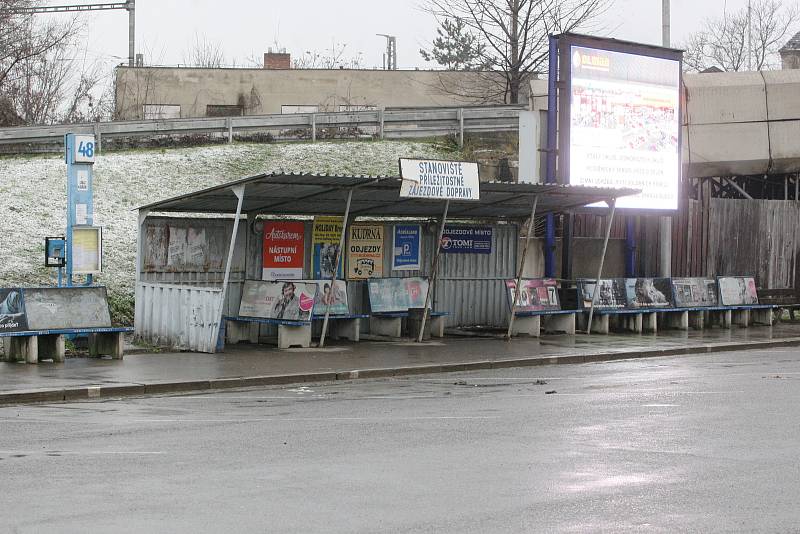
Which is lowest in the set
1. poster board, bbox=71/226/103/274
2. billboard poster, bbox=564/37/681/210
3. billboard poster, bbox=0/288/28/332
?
billboard poster, bbox=0/288/28/332

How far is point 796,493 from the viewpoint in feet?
28.1

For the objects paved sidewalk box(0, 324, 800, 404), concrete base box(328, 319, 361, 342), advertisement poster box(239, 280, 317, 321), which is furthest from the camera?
concrete base box(328, 319, 361, 342)

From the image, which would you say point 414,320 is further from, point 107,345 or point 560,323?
point 107,345

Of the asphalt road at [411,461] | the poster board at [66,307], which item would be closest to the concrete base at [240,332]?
the poster board at [66,307]

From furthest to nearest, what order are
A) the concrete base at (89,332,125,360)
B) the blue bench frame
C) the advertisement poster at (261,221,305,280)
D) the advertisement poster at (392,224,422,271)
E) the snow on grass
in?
the snow on grass → the advertisement poster at (392,224,422,271) → the advertisement poster at (261,221,305,280) → the concrete base at (89,332,125,360) → the blue bench frame

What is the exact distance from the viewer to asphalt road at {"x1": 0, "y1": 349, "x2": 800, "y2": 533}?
774cm

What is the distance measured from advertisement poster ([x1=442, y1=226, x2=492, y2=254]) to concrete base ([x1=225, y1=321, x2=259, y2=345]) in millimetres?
4771

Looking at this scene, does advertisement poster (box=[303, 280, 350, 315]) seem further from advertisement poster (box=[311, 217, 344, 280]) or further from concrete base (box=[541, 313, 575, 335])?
concrete base (box=[541, 313, 575, 335])

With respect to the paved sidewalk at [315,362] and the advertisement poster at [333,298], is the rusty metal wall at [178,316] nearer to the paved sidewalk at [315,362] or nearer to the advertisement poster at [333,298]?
the paved sidewalk at [315,362]

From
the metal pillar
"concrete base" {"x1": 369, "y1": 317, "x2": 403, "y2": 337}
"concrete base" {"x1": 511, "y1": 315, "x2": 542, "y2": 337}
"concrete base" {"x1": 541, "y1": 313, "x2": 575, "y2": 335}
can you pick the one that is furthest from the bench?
the metal pillar

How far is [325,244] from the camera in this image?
2225 centimetres

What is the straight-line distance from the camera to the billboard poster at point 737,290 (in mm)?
27203

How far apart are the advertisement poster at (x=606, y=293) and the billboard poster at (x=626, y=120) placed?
162 cm

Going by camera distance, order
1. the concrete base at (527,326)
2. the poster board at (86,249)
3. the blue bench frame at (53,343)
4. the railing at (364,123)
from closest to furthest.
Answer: the blue bench frame at (53,343) < the poster board at (86,249) < the concrete base at (527,326) < the railing at (364,123)
